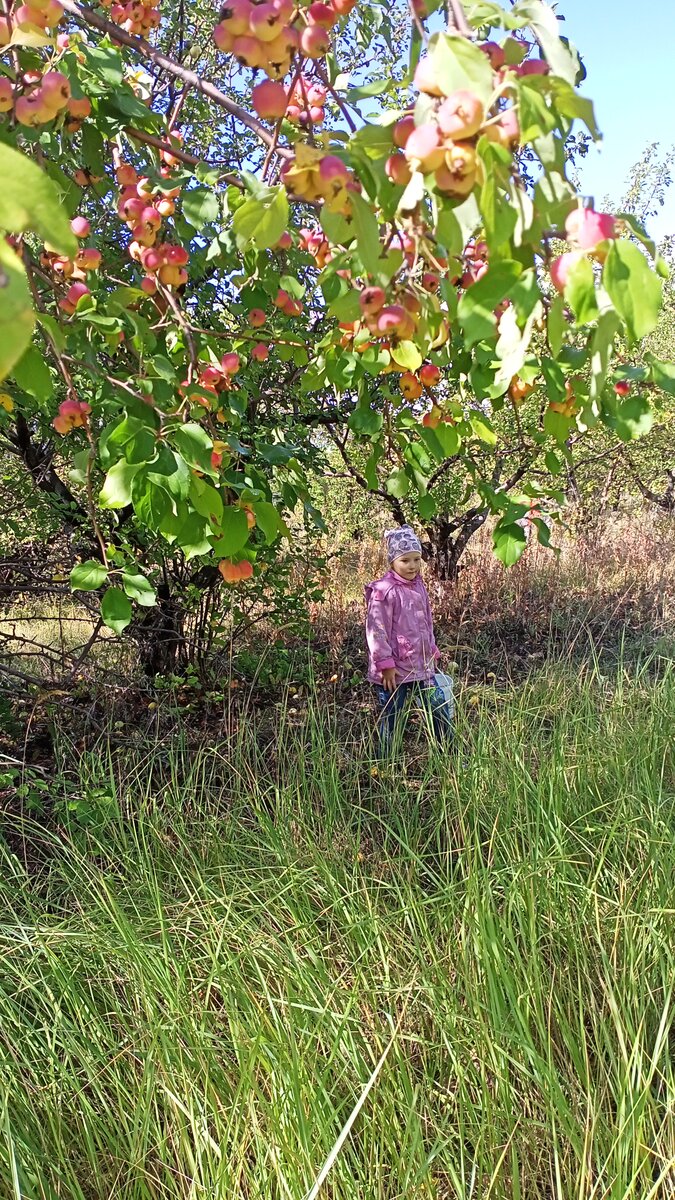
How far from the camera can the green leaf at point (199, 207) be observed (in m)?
1.17

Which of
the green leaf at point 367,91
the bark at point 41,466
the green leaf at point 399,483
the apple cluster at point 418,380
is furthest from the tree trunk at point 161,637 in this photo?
the green leaf at point 367,91

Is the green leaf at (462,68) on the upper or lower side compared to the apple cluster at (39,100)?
lower

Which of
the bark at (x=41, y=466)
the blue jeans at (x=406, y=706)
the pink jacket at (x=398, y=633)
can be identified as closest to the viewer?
the blue jeans at (x=406, y=706)

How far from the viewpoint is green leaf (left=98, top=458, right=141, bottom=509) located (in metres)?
1.03

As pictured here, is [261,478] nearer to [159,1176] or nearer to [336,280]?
[336,280]

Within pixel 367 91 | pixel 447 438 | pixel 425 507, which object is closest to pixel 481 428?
pixel 447 438

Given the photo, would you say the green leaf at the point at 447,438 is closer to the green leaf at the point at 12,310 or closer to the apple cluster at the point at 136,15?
the apple cluster at the point at 136,15

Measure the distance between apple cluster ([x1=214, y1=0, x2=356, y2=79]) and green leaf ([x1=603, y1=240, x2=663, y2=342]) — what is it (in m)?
0.39

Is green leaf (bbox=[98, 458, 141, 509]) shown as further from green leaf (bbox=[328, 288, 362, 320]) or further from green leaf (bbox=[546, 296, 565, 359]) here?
green leaf (bbox=[546, 296, 565, 359])

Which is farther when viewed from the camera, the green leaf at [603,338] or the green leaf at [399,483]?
the green leaf at [399,483]

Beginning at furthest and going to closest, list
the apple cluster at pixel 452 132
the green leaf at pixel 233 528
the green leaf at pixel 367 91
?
the green leaf at pixel 233 528 → the green leaf at pixel 367 91 → the apple cluster at pixel 452 132

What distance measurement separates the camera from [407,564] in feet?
9.81

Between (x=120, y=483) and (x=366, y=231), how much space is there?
51 cm

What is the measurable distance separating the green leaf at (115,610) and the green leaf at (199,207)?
0.57m
